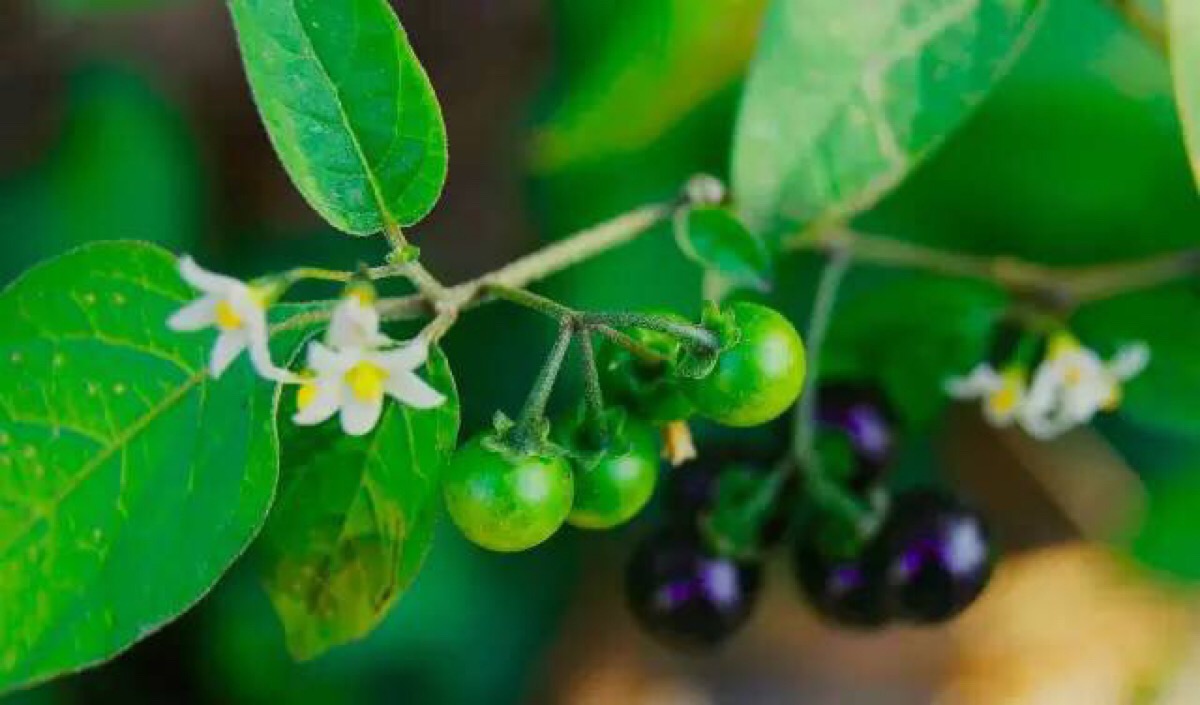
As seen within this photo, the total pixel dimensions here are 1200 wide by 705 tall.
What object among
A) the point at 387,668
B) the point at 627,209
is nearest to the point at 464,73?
the point at 627,209

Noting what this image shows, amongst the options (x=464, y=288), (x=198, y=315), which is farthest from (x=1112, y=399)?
(x=198, y=315)

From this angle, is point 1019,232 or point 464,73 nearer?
point 1019,232

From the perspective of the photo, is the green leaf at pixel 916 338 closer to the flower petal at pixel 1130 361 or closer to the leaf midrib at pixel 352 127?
the flower petal at pixel 1130 361

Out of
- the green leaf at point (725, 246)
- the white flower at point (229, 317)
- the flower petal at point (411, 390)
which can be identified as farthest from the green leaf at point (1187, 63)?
the white flower at point (229, 317)

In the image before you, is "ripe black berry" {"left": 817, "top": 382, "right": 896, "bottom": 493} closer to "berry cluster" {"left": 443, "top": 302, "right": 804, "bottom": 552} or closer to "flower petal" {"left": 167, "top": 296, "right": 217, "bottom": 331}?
"berry cluster" {"left": 443, "top": 302, "right": 804, "bottom": 552}

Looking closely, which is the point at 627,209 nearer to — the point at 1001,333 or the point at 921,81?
the point at 1001,333

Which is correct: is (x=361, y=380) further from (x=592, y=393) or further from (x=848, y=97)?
(x=848, y=97)
